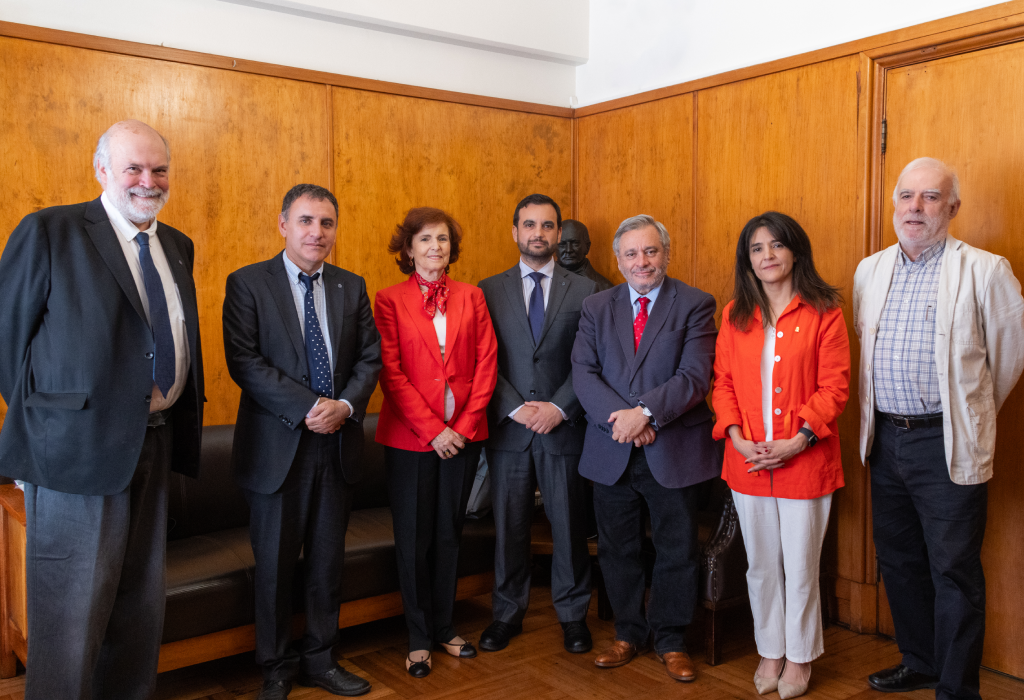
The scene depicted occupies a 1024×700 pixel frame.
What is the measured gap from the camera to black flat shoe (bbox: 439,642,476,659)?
3.47m

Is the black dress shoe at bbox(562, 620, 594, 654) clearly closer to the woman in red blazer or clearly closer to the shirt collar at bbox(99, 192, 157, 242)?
the woman in red blazer

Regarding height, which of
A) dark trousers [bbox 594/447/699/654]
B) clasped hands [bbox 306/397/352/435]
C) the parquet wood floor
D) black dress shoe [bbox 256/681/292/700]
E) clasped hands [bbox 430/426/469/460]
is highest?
clasped hands [bbox 306/397/352/435]

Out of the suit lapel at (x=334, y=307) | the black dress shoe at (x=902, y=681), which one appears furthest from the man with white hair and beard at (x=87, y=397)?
the black dress shoe at (x=902, y=681)

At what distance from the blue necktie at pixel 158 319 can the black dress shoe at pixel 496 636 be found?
68.5 inches

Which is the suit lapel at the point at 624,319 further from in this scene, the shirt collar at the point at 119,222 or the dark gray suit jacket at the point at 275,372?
the shirt collar at the point at 119,222

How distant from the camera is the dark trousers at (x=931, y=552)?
2.91 m

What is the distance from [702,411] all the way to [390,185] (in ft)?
7.29

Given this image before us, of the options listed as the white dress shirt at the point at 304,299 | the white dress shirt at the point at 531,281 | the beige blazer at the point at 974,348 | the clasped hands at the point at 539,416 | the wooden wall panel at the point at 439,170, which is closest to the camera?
the beige blazer at the point at 974,348

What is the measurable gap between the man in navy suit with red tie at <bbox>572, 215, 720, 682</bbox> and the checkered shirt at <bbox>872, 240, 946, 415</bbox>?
0.63m

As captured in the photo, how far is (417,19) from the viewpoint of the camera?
180 inches

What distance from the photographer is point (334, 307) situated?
313 cm

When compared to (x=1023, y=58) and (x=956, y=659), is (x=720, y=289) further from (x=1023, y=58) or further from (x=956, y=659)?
(x=956, y=659)

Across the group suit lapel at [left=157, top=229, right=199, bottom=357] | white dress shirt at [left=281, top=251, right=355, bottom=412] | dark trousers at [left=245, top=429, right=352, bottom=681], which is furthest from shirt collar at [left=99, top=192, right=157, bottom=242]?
dark trousers at [left=245, top=429, right=352, bottom=681]

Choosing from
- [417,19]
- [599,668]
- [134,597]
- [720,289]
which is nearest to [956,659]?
[599,668]
